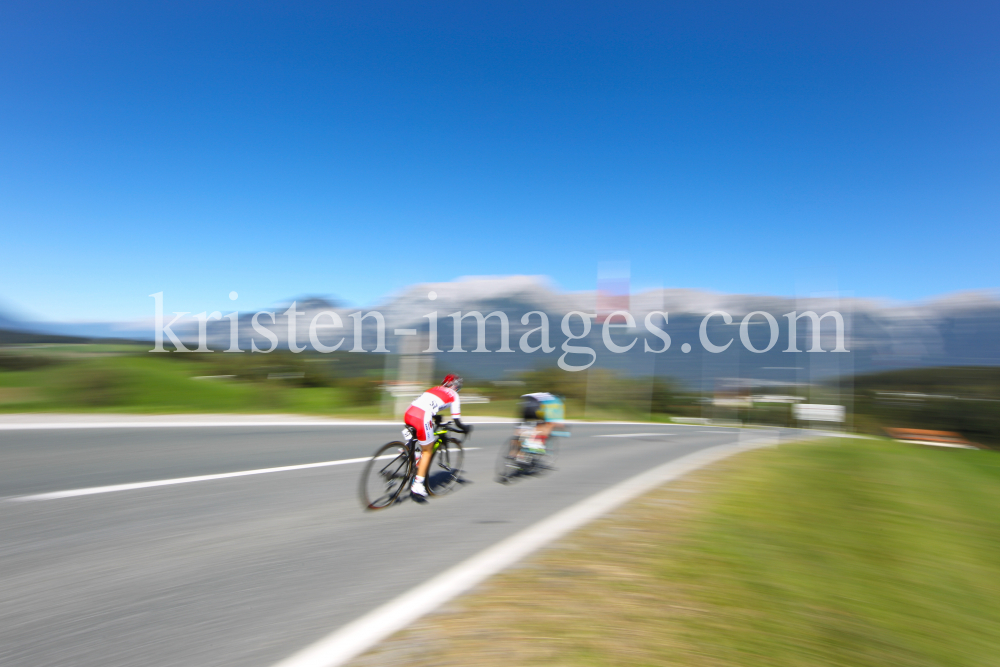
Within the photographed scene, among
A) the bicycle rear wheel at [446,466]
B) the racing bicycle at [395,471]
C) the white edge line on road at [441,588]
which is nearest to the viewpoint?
the white edge line on road at [441,588]

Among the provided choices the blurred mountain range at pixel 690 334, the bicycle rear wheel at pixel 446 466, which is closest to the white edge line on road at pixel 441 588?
the bicycle rear wheel at pixel 446 466

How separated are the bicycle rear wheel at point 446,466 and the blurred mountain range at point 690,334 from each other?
39.7 feet

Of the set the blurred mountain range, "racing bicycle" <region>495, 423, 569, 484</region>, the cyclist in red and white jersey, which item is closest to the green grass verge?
the cyclist in red and white jersey

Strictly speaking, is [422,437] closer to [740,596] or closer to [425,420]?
[425,420]

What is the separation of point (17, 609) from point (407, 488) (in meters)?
4.60

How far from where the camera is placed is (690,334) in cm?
5922

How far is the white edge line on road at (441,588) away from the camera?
307 centimetres

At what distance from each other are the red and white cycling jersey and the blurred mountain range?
43.6ft

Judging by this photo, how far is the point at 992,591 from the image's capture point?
470 cm

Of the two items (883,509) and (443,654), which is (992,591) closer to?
(883,509)

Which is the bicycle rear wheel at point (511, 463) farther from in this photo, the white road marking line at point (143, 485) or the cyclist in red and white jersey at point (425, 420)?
the white road marking line at point (143, 485)

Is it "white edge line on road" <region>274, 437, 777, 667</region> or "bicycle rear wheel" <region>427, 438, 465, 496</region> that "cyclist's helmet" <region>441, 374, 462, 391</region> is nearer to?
"bicycle rear wheel" <region>427, 438, 465, 496</region>

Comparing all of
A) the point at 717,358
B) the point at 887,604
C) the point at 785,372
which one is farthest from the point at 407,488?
the point at 717,358

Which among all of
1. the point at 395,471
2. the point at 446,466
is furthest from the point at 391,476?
the point at 446,466
